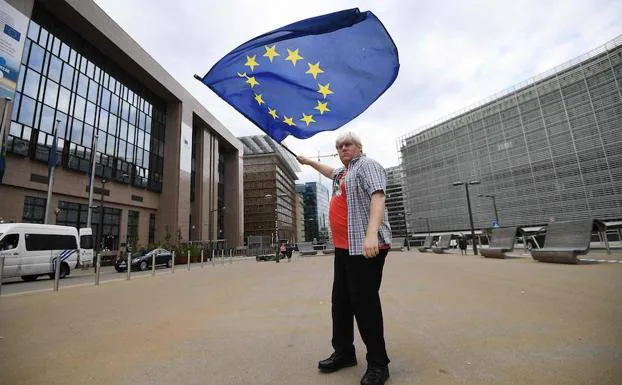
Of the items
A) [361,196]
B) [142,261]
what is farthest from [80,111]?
[361,196]

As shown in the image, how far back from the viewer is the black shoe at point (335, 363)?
224cm

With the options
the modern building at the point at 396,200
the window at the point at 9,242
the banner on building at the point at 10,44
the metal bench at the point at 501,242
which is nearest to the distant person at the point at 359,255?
the metal bench at the point at 501,242

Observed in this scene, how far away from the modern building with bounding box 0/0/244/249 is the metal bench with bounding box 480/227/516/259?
2555cm

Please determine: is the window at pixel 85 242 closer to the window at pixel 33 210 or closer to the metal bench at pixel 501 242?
the window at pixel 33 210

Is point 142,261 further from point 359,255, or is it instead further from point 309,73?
point 359,255

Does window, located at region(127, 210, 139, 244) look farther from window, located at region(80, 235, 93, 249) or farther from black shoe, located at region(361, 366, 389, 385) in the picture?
black shoe, located at region(361, 366, 389, 385)

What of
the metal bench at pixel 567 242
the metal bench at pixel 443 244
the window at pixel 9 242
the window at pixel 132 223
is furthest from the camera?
the window at pixel 132 223

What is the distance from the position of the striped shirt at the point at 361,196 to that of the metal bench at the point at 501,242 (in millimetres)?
12974

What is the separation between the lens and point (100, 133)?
1212 inches

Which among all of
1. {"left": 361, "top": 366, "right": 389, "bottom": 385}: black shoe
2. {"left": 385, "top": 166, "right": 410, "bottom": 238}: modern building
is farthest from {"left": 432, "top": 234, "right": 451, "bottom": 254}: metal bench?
{"left": 385, "top": 166, "right": 410, "bottom": 238}: modern building

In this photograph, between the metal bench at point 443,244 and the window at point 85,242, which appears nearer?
the window at point 85,242

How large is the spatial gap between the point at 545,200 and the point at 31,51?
71657 millimetres

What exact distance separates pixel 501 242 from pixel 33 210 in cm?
3008

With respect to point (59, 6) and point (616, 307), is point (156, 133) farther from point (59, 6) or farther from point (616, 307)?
point (616, 307)
